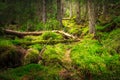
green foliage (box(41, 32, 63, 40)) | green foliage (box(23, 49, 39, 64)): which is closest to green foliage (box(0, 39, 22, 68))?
green foliage (box(23, 49, 39, 64))

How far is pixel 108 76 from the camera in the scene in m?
8.28

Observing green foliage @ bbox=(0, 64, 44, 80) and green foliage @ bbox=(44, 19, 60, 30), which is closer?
green foliage @ bbox=(0, 64, 44, 80)

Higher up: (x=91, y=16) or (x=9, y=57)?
(x=91, y=16)

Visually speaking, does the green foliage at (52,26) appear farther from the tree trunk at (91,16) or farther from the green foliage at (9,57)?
the green foliage at (9,57)

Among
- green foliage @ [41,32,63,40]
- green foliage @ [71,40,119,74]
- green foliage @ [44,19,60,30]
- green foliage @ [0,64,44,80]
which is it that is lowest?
green foliage @ [0,64,44,80]

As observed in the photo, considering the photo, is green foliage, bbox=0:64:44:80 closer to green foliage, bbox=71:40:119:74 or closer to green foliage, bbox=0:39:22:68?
green foliage, bbox=0:39:22:68

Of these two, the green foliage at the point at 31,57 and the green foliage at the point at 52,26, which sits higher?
the green foliage at the point at 52,26

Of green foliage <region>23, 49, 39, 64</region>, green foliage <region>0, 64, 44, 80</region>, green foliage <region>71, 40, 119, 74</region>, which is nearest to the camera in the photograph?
green foliage <region>0, 64, 44, 80</region>

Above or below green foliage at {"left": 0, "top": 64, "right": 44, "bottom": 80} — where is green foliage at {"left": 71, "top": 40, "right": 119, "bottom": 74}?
above

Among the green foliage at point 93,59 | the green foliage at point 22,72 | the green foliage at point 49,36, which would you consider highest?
the green foliage at point 49,36

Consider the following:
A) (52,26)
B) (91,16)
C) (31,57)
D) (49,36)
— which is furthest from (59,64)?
(52,26)

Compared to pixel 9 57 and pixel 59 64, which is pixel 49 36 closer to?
pixel 59 64

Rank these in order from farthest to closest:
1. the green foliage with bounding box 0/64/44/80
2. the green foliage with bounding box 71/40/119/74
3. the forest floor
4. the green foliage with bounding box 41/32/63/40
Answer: the green foliage with bounding box 41/32/63/40 → the green foliage with bounding box 71/40/119/74 → the forest floor → the green foliage with bounding box 0/64/44/80

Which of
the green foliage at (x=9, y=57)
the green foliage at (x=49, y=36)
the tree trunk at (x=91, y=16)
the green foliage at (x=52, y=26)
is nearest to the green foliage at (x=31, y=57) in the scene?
the green foliage at (x=9, y=57)
